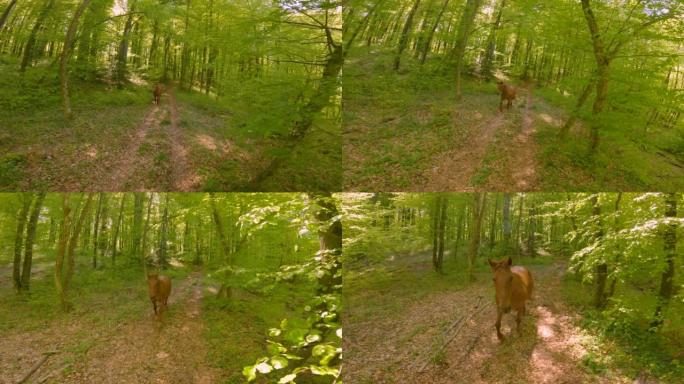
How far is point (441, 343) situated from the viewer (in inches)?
171

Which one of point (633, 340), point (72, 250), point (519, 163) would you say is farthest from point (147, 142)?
point (633, 340)

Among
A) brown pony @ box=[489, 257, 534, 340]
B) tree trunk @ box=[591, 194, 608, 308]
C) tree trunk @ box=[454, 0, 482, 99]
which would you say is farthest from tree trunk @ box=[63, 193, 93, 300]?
tree trunk @ box=[454, 0, 482, 99]

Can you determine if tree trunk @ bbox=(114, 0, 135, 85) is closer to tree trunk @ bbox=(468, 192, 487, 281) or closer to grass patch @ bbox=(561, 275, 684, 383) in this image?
tree trunk @ bbox=(468, 192, 487, 281)

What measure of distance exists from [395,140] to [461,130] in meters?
1.50

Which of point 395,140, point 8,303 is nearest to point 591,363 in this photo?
point 395,140

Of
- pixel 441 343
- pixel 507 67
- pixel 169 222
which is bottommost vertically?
pixel 441 343

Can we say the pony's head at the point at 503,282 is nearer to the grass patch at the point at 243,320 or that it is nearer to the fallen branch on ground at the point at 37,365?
the grass patch at the point at 243,320

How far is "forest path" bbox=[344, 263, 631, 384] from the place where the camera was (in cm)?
410

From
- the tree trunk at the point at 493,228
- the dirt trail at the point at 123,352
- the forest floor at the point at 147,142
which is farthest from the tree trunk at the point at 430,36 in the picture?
the dirt trail at the point at 123,352

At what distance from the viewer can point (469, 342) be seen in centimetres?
435

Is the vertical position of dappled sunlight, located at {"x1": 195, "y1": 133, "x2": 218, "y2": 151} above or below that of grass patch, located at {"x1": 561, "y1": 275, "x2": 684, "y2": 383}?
above

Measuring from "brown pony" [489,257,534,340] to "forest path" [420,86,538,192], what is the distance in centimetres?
156

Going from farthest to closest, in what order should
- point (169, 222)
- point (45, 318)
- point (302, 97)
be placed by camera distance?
point (302, 97)
point (169, 222)
point (45, 318)

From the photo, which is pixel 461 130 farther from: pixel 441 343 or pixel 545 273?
pixel 441 343
